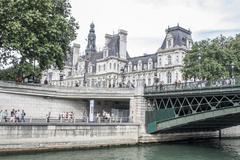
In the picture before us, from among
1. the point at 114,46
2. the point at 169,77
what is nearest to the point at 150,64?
the point at 169,77

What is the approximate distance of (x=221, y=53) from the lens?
2121 inches

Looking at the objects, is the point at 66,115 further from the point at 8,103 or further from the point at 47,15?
the point at 47,15

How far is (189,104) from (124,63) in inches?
2476

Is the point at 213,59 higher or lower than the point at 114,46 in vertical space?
lower

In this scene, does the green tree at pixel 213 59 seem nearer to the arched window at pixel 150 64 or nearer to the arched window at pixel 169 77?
the arched window at pixel 169 77

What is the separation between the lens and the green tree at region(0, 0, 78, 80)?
36.1 metres

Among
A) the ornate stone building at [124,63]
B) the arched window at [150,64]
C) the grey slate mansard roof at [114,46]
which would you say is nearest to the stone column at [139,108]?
the ornate stone building at [124,63]

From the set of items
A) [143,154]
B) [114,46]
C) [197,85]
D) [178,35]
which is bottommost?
[143,154]

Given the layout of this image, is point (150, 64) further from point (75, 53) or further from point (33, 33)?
point (33, 33)

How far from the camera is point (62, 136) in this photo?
34.2m

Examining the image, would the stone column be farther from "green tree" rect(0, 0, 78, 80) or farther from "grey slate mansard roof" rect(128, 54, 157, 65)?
"grey slate mansard roof" rect(128, 54, 157, 65)

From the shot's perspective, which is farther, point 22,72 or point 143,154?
point 22,72

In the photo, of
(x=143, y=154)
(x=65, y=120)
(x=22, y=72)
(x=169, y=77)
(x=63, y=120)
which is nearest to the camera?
(x=143, y=154)

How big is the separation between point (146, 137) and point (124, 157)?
1103 centimetres
